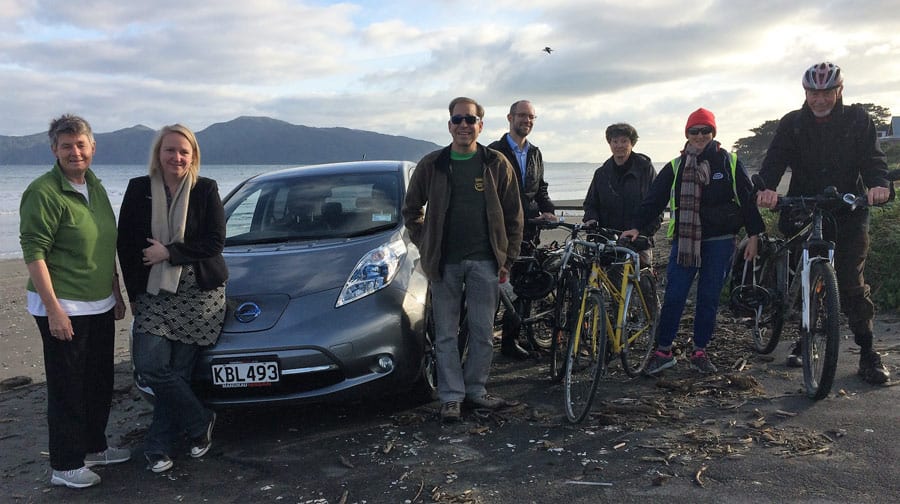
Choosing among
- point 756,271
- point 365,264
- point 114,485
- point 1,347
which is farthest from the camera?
point 1,347

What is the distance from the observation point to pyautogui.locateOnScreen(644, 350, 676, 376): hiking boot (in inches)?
201

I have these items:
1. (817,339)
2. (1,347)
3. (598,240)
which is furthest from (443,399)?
(1,347)

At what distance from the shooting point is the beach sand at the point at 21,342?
604 centimetres

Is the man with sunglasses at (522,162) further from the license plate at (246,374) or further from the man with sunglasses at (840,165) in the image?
the license plate at (246,374)

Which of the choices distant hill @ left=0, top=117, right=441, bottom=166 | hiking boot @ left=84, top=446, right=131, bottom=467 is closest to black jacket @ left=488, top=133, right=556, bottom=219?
hiking boot @ left=84, top=446, right=131, bottom=467

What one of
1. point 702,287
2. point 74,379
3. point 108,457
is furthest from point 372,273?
point 702,287

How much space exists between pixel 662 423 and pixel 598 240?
5.70ft

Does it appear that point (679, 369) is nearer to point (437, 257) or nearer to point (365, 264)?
point (437, 257)

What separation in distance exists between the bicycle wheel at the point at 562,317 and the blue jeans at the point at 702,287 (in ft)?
2.63

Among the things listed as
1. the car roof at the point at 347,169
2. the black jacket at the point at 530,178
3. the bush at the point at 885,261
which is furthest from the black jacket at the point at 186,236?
the bush at the point at 885,261

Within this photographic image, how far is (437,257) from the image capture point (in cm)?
433

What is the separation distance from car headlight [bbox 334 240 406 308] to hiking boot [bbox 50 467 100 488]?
5.14 ft

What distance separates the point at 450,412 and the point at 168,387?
1.67 m

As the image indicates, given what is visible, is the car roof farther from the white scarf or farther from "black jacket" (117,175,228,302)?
the white scarf
